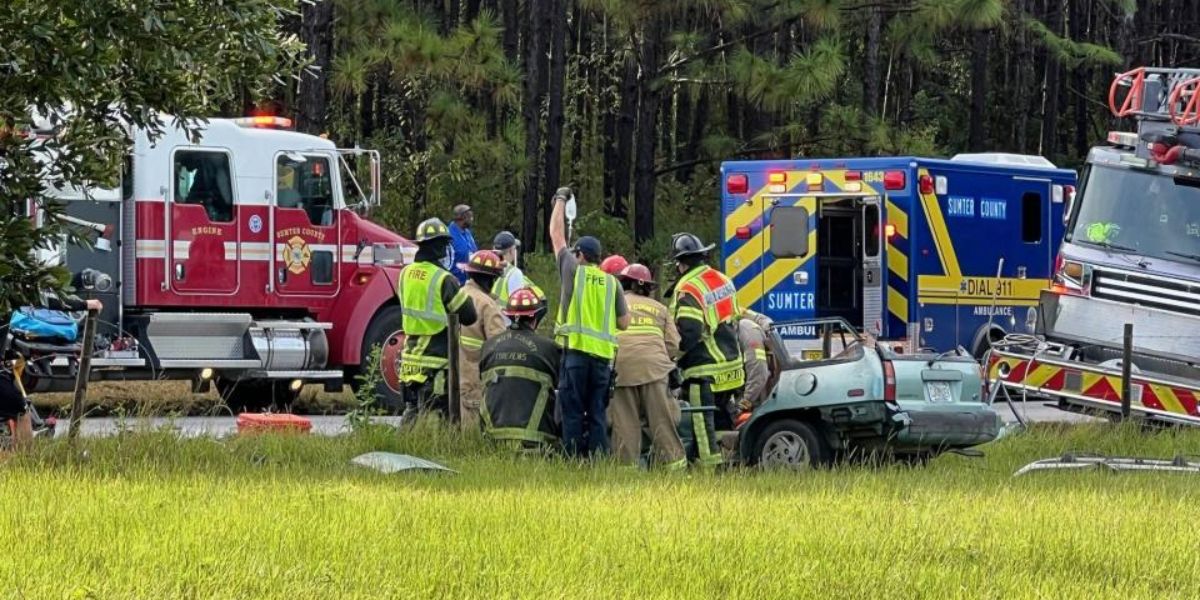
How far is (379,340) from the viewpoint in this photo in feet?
56.9

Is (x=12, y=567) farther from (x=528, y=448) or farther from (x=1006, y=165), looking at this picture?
(x=1006, y=165)

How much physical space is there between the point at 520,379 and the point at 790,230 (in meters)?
6.87

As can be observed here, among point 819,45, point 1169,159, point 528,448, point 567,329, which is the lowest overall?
point 528,448

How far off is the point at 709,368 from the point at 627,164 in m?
20.7

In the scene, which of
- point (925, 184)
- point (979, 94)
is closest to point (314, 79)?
point (925, 184)

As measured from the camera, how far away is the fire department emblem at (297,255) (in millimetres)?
17156

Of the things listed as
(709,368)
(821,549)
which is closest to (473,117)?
(709,368)

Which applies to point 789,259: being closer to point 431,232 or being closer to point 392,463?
point 431,232

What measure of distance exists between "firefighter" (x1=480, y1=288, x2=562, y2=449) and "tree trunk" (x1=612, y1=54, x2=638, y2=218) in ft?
56.2

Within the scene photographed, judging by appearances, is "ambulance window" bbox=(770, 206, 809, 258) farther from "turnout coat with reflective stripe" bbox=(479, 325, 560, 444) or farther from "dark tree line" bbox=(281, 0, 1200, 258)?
"turnout coat with reflective stripe" bbox=(479, 325, 560, 444)

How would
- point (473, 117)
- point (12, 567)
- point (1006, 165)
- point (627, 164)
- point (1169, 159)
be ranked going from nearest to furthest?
point (12, 567), point (1169, 159), point (1006, 165), point (473, 117), point (627, 164)

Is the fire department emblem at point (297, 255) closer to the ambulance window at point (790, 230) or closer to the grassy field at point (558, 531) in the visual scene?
the ambulance window at point (790, 230)

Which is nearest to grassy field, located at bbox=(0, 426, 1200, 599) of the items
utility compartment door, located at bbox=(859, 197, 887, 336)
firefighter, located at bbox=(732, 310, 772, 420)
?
firefighter, located at bbox=(732, 310, 772, 420)

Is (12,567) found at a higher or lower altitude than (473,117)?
lower
